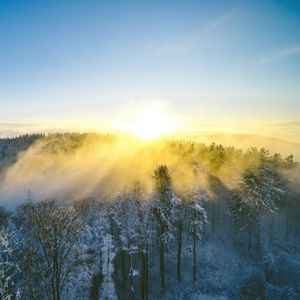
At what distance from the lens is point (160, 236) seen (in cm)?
3772

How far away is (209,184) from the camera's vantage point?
60.8 meters

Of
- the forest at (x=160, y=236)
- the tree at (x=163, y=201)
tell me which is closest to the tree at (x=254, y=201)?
the forest at (x=160, y=236)

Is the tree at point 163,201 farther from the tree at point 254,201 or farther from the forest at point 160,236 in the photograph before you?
the tree at point 254,201

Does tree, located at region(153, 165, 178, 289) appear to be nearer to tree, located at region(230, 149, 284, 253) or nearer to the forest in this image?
the forest

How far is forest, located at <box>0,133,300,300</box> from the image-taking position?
19.4 meters

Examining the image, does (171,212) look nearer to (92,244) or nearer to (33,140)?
(92,244)

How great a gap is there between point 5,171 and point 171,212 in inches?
3237

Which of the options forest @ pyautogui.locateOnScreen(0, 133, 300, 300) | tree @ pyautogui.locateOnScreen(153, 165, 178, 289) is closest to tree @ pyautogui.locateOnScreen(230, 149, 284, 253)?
forest @ pyautogui.locateOnScreen(0, 133, 300, 300)

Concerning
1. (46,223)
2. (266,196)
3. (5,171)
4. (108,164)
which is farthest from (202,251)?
(5,171)

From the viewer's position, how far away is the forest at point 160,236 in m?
19.4

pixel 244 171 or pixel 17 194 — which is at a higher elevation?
pixel 244 171

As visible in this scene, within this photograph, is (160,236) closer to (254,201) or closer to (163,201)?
(163,201)

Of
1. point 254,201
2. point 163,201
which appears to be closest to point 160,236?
point 163,201

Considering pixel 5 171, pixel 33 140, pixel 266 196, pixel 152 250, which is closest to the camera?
pixel 152 250
